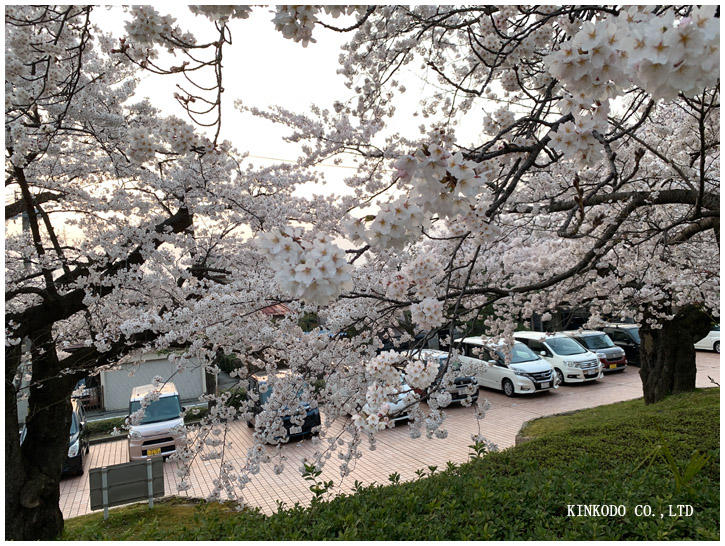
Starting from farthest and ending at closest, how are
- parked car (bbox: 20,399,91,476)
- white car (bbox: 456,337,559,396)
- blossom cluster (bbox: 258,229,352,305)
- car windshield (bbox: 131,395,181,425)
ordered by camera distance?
1. white car (bbox: 456,337,559,396)
2. car windshield (bbox: 131,395,181,425)
3. parked car (bbox: 20,399,91,476)
4. blossom cluster (bbox: 258,229,352,305)

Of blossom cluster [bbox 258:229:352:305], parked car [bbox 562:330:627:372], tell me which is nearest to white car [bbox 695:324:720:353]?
A: parked car [bbox 562:330:627:372]

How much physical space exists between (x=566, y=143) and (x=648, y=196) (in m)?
1.55

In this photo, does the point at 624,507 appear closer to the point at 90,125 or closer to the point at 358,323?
the point at 358,323

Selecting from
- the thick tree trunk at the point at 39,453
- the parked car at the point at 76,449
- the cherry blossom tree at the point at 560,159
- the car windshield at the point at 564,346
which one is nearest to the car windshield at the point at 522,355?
the car windshield at the point at 564,346

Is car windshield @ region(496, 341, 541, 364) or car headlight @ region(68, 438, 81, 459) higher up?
car windshield @ region(496, 341, 541, 364)

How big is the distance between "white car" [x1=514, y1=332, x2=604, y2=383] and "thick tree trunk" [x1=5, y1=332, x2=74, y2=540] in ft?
33.8

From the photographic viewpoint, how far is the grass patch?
2374mm

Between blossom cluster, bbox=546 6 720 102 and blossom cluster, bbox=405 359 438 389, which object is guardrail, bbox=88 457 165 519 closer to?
blossom cluster, bbox=405 359 438 389

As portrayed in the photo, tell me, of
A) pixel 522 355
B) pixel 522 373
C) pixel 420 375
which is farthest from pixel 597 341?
pixel 420 375

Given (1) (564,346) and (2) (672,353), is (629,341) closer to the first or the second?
(1) (564,346)

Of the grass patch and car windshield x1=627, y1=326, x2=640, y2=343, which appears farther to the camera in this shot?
car windshield x1=627, y1=326, x2=640, y2=343

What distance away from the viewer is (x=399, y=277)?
2.47 metres

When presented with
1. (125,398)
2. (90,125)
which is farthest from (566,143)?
(125,398)

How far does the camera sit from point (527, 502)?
273 cm
